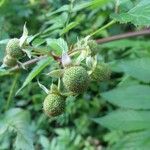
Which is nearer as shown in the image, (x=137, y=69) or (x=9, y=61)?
(x=9, y=61)

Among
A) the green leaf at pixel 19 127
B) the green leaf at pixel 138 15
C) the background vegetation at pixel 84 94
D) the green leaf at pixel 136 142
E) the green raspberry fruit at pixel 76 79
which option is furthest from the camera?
the green leaf at pixel 136 142

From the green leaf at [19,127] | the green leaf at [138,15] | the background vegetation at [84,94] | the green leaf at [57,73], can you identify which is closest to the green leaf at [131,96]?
the background vegetation at [84,94]

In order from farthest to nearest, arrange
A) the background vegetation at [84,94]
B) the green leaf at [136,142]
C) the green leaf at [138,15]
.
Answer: the green leaf at [136,142]
the background vegetation at [84,94]
the green leaf at [138,15]

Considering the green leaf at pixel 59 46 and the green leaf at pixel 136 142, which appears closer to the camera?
the green leaf at pixel 59 46

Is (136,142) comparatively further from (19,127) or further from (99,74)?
(99,74)

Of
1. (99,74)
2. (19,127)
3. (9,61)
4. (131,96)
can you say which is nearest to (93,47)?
(99,74)

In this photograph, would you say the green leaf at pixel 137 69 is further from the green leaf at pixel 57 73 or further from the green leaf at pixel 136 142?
the green leaf at pixel 57 73

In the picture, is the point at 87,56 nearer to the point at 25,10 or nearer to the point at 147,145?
the point at 147,145
